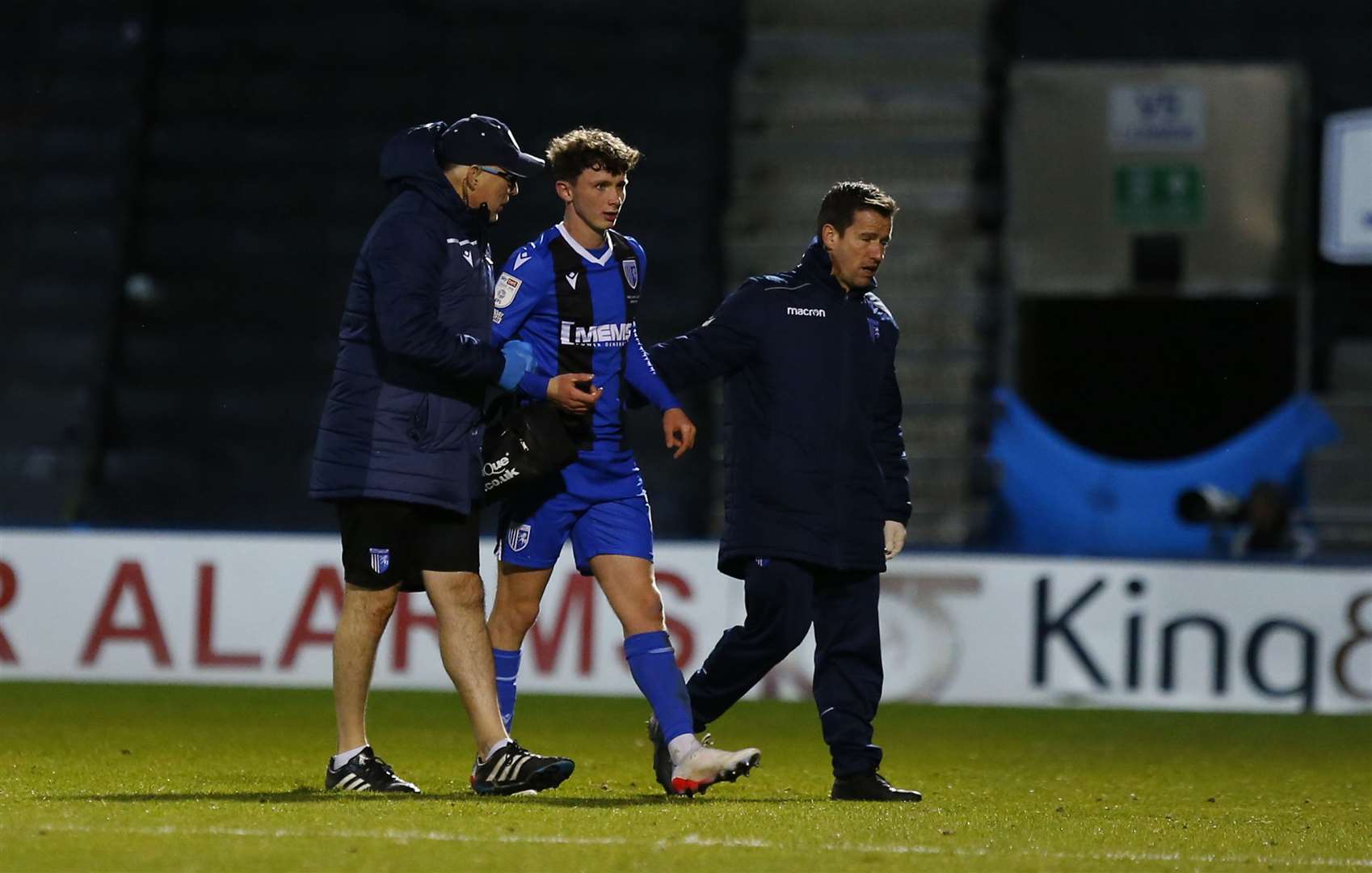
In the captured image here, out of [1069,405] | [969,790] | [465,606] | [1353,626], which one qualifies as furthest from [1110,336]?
[465,606]

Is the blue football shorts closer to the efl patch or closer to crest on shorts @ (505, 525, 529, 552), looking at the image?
crest on shorts @ (505, 525, 529, 552)

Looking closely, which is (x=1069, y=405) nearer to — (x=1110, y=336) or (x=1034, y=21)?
(x=1110, y=336)

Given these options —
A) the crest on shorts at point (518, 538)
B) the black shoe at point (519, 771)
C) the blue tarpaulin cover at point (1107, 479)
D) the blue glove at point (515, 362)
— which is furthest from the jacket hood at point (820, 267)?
the blue tarpaulin cover at point (1107, 479)

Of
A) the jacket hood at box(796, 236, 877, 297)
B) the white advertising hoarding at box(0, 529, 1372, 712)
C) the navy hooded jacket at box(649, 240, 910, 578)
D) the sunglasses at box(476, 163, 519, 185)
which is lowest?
the white advertising hoarding at box(0, 529, 1372, 712)

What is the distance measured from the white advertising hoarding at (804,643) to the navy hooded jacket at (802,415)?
15.8ft

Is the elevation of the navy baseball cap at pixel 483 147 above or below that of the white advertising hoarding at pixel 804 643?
above

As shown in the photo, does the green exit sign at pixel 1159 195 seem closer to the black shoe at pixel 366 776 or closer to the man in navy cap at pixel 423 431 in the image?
the man in navy cap at pixel 423 431

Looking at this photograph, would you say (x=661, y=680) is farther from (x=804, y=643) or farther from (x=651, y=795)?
(x=804, y=643)

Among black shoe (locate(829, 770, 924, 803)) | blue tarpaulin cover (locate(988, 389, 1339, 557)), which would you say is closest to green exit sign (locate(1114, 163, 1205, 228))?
blue tarpaulin cover (locate(988, 389, 1339, 557))

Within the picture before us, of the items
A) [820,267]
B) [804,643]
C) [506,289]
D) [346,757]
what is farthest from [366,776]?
[804,643]

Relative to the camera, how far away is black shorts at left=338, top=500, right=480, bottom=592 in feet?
21.0

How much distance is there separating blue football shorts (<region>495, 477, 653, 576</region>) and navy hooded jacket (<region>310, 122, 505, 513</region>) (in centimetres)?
30

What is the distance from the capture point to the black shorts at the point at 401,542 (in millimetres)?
6410

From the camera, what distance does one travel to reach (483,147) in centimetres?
646
